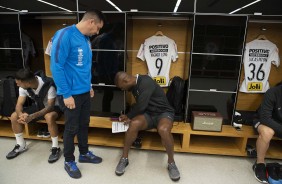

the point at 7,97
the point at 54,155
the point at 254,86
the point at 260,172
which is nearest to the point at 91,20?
the point at 54,155

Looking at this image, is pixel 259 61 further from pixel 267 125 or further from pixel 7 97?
pixel 7 97

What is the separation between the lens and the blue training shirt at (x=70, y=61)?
1687 millimetres

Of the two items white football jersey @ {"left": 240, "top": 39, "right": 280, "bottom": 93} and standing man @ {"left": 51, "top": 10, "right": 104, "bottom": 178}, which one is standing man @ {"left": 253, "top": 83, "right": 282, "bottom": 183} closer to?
white football jersey @ {"left": 240, "top": 39, "right": 280, "bottom": 93}

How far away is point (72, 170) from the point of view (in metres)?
2.01

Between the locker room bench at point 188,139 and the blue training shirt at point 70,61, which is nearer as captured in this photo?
the blue training shirt at point 70,61

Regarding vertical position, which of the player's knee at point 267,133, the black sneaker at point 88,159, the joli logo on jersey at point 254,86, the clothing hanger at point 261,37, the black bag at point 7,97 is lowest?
the black sneaker at point 88,159

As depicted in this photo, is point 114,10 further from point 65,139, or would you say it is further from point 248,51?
point 248,51

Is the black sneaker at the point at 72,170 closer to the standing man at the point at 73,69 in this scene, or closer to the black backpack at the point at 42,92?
the standing man at the point at 73,69

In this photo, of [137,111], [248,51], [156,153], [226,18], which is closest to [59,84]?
[137,111]

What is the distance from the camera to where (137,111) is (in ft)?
7.26

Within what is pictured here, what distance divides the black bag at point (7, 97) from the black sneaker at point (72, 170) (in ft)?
3.60

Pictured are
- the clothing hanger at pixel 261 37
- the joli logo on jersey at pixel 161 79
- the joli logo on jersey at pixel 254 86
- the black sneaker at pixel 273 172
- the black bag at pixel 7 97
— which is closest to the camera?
the black sneaker at pixel 273 172

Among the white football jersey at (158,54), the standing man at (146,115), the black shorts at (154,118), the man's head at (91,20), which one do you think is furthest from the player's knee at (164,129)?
the man's head at (91,20)

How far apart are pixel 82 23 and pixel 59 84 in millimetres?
553
